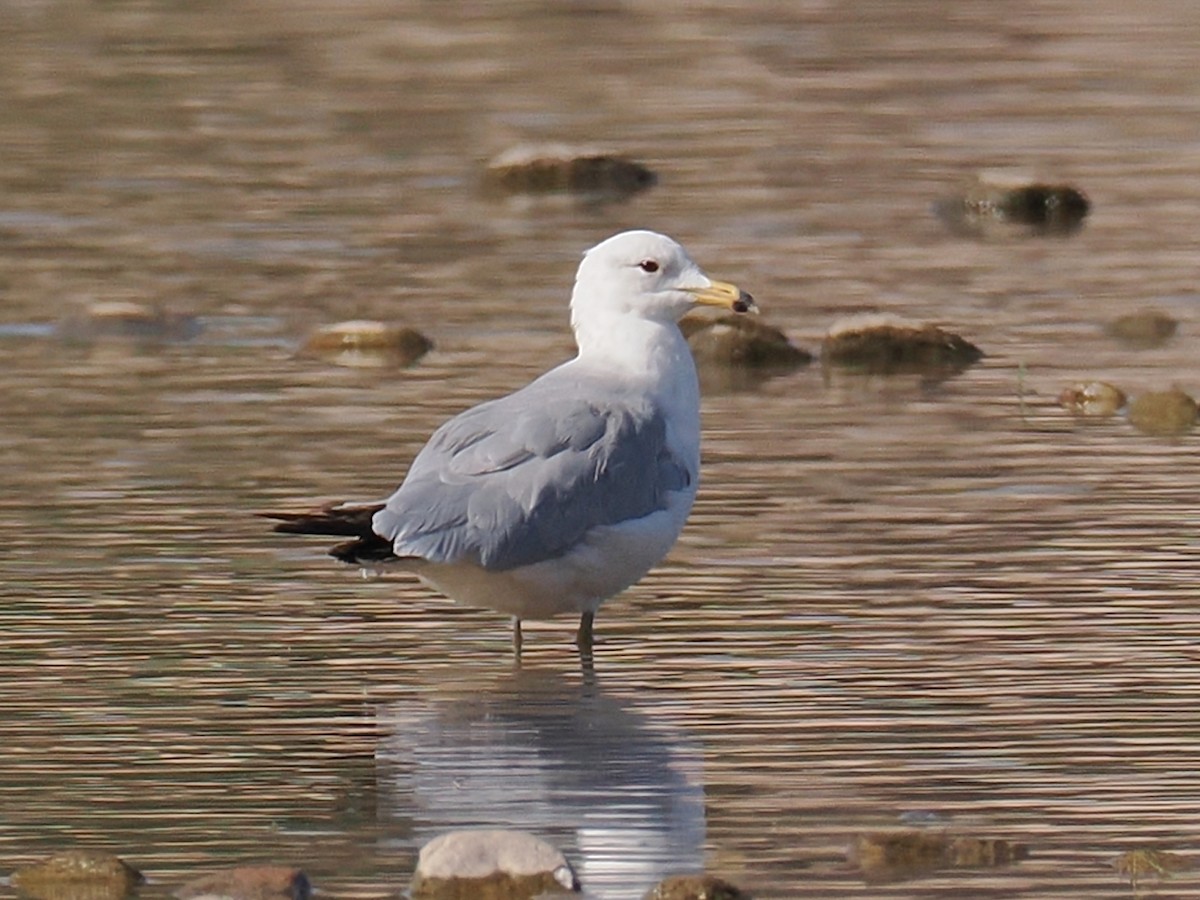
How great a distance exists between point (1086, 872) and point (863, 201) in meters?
9.78

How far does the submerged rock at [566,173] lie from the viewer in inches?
636

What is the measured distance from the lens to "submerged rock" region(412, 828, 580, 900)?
584 cm

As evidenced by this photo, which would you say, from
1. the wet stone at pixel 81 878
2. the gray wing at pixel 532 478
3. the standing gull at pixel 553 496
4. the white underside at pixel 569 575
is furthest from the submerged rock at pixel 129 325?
the wet stone at pixel 81 878

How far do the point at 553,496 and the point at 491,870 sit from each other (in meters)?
2.23

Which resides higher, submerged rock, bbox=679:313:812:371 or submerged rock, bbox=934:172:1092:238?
submerged rock, bbox=679:313:812:371

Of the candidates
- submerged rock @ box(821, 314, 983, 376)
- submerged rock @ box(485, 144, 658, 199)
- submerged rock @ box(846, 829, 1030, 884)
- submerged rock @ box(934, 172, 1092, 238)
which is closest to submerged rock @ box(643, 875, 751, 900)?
A: submerged rock @ box(846, 829, 1030, 884)

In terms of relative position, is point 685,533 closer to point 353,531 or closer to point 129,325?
point 353,531

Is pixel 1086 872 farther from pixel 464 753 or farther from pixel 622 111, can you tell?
pixel 622 111

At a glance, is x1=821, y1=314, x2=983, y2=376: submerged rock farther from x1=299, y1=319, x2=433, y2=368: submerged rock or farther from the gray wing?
the gray wing

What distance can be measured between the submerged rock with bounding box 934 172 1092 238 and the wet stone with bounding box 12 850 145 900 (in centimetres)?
970

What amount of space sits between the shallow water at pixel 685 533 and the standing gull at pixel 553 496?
0.23 m

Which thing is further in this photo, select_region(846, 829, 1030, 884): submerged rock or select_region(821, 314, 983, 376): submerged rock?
select_region(821, 314, 983, 376): submerged rock

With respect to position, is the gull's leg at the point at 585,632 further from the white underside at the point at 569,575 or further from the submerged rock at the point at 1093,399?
the submerged rock at the point at 1093,399

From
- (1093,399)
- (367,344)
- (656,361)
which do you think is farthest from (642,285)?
(367,344)
